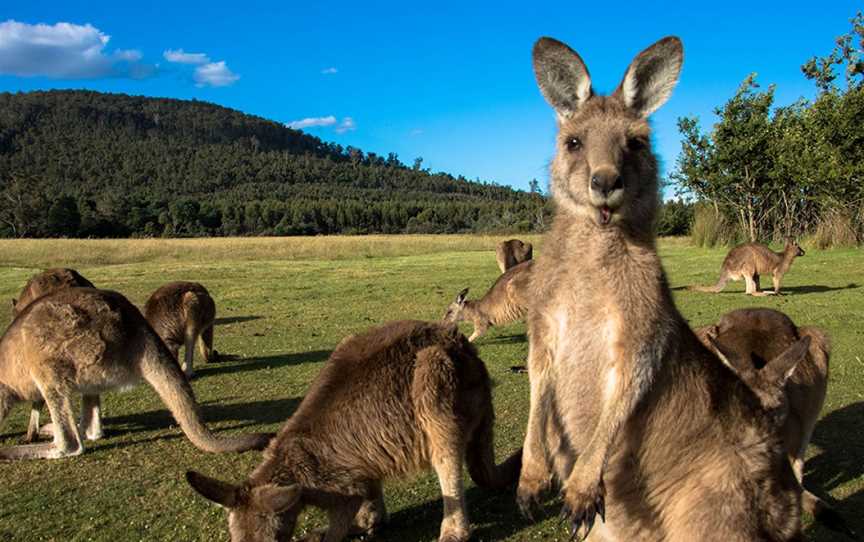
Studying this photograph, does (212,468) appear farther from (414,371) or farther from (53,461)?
(414,371)

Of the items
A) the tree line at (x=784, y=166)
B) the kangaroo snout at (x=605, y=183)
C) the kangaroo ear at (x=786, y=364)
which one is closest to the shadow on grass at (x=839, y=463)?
the kangaroo ear at (x=786, y=364)

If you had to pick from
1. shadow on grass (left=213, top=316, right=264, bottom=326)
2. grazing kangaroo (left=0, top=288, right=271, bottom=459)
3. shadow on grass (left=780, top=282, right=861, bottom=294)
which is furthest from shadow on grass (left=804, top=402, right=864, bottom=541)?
shadow on grass (left=213, top=316, right=264, bottom=326)

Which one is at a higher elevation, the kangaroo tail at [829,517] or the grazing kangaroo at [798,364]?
the grazing kangaroo at [798,364]

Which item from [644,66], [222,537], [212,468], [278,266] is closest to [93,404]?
[212,468]

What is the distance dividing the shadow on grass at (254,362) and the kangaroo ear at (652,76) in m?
6.45

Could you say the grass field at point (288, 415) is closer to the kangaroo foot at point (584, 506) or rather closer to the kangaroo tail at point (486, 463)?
the kangaroo tail at point (486, 463)

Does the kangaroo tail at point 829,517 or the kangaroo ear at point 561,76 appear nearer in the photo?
the kangaroo ear at point 561,76

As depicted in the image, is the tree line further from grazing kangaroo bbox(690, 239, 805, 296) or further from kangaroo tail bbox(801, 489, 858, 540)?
kangaroo tail bbox(801, 489, 858, 540)

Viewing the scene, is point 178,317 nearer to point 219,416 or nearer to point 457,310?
point 219,416

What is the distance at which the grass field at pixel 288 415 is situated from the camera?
3.87m

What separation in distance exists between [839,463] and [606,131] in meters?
3.44

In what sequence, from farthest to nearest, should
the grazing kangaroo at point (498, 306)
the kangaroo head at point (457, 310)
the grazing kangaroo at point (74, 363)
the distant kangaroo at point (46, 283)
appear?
the kangaroo head at point (457, 310), the grazing kangaroo at point (498, 306), the distant kangaroo at point (46, 283), the grazing kangaroo at point (74, 363)

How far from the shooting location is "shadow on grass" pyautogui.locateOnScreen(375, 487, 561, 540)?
3664 mm

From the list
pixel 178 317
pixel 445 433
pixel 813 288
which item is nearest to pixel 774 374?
pixel 445 433
